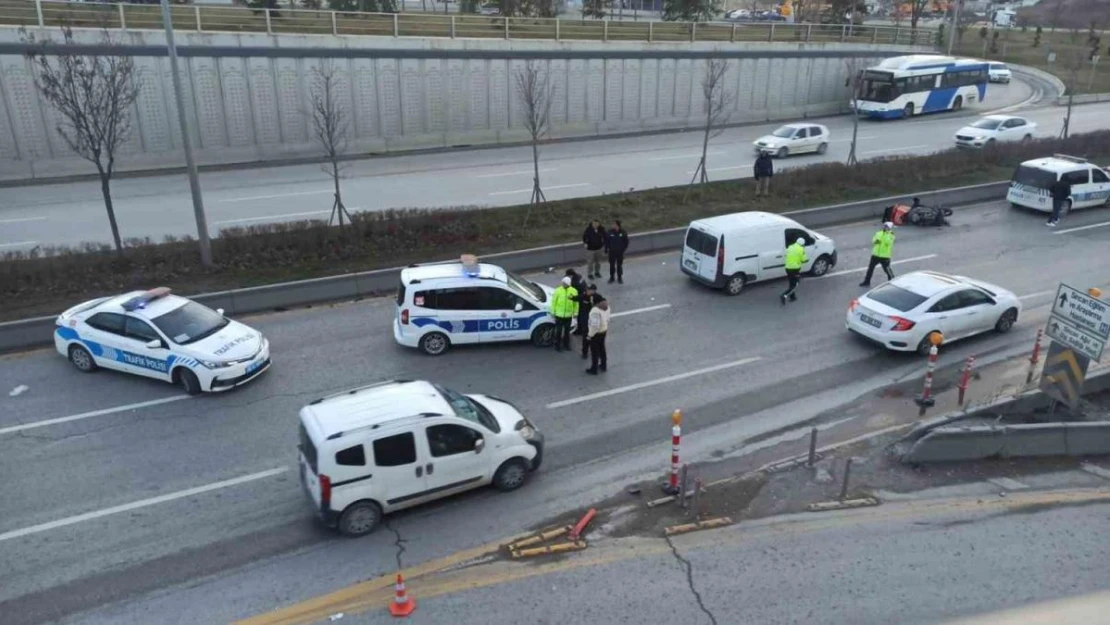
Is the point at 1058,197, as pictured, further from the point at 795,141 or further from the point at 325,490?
the point at 325,490

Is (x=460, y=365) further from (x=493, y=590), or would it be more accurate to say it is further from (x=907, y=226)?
(x=907, y=226)

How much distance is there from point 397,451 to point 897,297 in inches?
406

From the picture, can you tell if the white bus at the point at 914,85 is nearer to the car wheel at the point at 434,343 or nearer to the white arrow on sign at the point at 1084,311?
the white arrow on sign at the point at 1084,311

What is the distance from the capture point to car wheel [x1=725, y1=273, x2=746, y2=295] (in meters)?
18.1

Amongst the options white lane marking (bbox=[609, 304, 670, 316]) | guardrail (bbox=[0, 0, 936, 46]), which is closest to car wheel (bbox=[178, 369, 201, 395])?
white lane marking (bbox=[609, 304, 670, 316])

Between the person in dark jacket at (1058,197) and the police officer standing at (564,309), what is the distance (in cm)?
1686

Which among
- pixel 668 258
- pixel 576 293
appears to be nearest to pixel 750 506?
pixel 576 293

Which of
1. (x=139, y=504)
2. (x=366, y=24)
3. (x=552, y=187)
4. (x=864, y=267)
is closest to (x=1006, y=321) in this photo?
(x=864, y=267)

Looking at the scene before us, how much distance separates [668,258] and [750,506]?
11.2m

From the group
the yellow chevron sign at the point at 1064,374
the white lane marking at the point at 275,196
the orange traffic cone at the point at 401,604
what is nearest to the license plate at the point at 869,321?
the yellow chevron sign at the point at 1064,374

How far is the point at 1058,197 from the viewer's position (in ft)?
77.5

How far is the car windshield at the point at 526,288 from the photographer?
1529 cm

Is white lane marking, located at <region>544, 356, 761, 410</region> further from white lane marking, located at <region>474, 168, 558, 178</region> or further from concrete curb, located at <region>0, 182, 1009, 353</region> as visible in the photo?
white lane marking, located at <region>474, 168, 558, 178</region>

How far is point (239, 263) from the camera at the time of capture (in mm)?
18797
